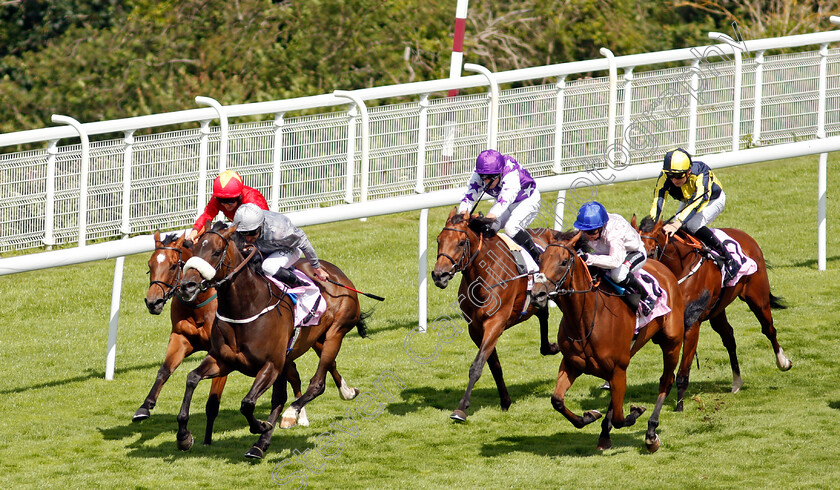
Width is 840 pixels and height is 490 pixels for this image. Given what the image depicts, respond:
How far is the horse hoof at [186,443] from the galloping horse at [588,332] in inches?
94.8

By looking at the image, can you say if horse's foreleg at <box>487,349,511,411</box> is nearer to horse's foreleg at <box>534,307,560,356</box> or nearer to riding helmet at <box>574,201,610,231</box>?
horse's foreleg at <box>534,307,560,356</box>

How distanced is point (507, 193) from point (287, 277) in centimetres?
186

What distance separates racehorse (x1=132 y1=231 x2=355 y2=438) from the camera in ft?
26.7

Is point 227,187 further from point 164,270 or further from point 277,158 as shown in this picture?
point 277,158

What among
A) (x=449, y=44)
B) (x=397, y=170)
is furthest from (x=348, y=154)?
(x=449, y=44)

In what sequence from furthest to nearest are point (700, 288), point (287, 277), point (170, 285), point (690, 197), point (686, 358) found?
point (690, 197)
point (700, 288)
point (686, 358)
point (287, 277)
point (170, 285)

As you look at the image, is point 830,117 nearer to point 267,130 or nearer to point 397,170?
point 397,170

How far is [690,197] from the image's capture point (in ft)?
32.3

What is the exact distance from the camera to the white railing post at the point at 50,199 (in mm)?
9758

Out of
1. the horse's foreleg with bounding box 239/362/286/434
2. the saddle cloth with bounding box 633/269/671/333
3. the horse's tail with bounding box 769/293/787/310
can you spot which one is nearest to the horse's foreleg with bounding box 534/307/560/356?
the saddle cloth with bounding box 633/269/671/333

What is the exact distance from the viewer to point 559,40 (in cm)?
1972

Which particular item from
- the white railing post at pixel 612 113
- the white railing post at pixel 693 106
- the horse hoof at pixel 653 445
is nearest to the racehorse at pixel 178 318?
the horse hoof at pixel 653 445

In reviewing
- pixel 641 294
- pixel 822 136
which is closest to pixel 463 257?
pixel 641 294

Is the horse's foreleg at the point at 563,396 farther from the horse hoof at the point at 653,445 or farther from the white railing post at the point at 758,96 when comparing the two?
the white railing post at the point at 758,96
